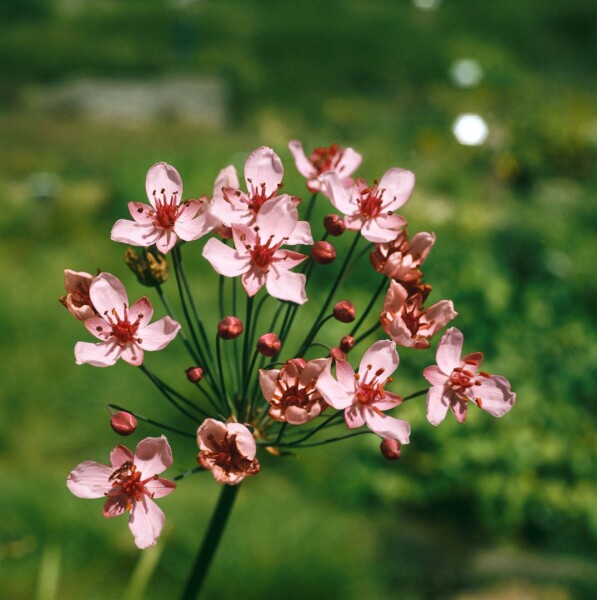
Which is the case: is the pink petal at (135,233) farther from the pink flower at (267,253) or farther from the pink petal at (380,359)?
the pink petal at (380,359)

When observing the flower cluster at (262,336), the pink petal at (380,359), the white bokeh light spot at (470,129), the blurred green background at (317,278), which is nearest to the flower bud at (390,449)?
the flower cluster at (262,336)

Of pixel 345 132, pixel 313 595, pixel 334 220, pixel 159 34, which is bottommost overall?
pixel 159 34

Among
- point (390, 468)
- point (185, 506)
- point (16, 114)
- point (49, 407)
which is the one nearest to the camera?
point (185, 506)

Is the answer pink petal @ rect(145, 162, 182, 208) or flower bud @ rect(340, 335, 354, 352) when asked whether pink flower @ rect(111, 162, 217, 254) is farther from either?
flower bud @ rect(340, 335, 354, 352)

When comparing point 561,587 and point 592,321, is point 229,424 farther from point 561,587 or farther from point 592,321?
point 592,321

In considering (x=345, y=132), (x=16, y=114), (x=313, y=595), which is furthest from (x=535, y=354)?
(x=16, y=114)
